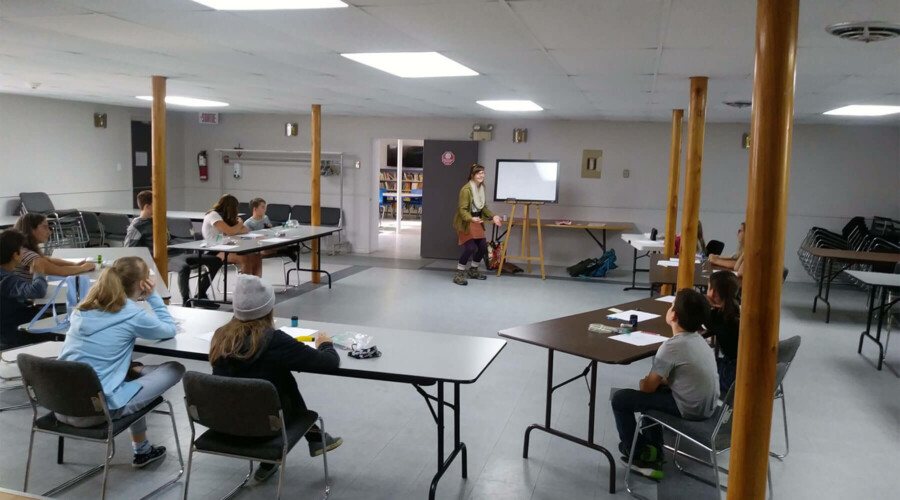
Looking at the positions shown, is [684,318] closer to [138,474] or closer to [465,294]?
[138,474]

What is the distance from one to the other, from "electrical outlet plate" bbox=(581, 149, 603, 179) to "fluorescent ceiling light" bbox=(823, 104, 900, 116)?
3.48m

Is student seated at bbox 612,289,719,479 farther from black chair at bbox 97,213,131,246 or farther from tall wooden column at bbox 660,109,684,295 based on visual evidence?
black chair at bbox 97,213,131,246

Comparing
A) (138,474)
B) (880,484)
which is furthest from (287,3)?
(880,484)

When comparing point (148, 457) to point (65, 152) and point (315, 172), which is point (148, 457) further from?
point (65, 152)

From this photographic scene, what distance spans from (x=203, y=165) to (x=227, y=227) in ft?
18.8

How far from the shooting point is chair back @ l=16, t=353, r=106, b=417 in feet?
9.62

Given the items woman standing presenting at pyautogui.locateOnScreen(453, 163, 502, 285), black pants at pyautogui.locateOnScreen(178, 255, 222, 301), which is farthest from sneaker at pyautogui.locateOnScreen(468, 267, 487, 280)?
black pants at pyautogui.locateOnScreen(178, 255, 222, 301)

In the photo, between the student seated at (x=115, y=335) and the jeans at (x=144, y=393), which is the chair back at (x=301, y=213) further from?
the student seated at (x=115, y=335)

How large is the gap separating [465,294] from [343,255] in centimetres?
375

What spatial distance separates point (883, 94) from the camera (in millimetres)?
6035

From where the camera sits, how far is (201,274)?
24.5ft

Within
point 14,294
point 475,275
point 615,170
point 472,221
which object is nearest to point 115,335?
point 14,294

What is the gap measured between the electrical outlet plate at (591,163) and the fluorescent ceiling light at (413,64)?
5.55 meters

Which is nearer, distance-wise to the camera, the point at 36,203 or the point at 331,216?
the point at 36,203
